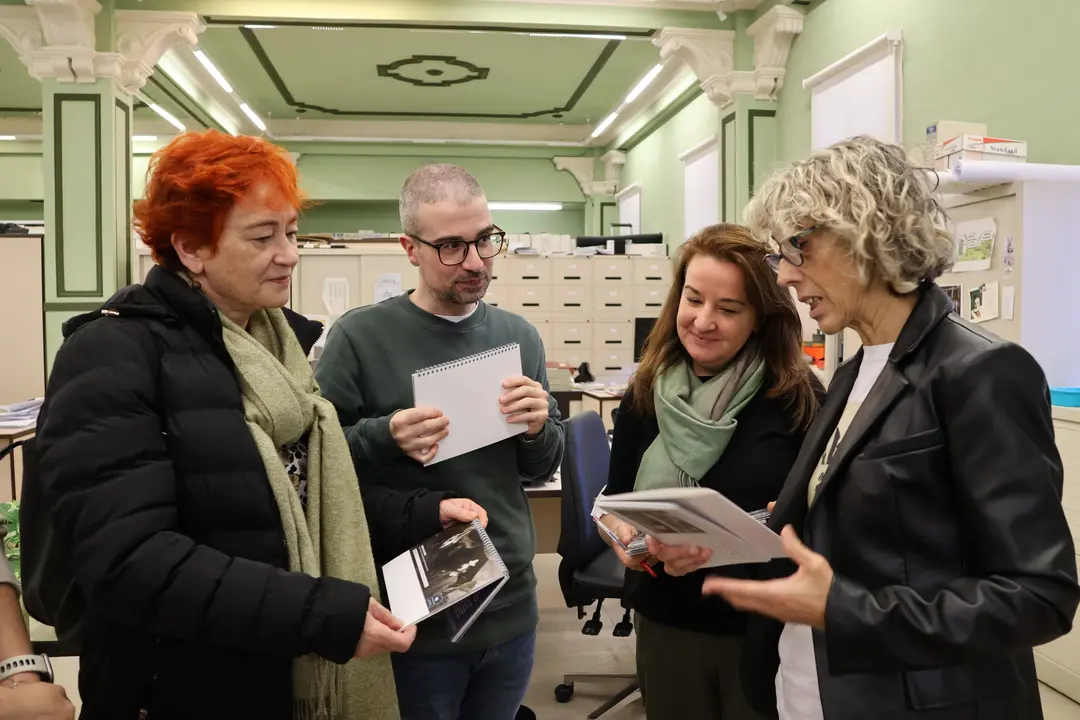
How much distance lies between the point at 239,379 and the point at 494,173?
32.1 feet

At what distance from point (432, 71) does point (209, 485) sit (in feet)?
23.8

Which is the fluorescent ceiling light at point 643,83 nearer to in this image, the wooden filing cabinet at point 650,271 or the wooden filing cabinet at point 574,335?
the wooden filing cabinet at point 650,271

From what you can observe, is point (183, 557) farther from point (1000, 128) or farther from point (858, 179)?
point (1000, 128)

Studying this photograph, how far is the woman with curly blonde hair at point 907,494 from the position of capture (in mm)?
869

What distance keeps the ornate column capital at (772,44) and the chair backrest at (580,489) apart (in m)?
3.74

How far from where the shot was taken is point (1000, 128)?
11.2 ft

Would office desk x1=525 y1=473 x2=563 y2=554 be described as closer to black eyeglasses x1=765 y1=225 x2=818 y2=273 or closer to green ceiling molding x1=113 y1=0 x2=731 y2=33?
black eyeglasses x1=765 y1=225 x2=818 y2=273

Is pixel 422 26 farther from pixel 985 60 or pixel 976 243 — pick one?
pixel 976 243

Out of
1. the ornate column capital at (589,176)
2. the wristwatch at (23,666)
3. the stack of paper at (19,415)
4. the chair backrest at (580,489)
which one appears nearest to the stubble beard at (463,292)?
the wristwatch at (23,666)

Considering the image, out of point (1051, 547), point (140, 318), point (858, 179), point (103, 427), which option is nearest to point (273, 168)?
point (140, 318)

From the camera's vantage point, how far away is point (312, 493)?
1147 millimetres

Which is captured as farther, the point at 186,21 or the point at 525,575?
the point at 186,21

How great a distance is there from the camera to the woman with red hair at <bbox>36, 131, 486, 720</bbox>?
2.99 ft

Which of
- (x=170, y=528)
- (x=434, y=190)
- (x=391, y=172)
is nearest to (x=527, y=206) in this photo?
(x=391, y=172)
